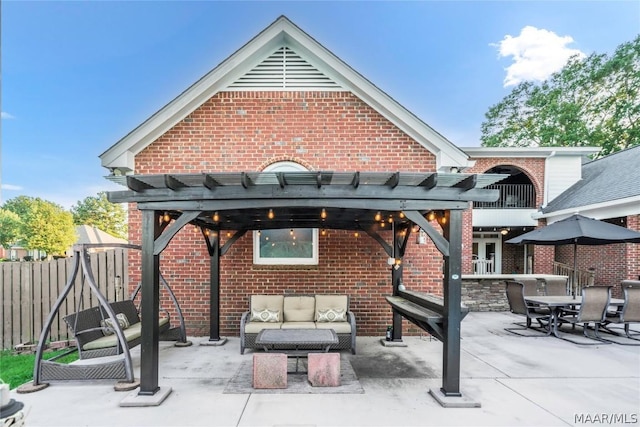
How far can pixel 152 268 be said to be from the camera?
14.4ft

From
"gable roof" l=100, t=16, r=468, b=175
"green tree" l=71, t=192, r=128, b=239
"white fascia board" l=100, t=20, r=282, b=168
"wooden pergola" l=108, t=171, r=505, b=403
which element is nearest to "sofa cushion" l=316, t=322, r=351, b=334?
"wooden pergola" l=108, t=171, r=505, b=403

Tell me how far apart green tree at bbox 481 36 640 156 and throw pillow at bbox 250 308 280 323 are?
2186 centimetres

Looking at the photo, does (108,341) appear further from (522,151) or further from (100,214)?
(100,214)

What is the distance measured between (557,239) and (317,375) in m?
6.23

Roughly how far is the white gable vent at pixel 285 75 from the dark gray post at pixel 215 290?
3.40 meters

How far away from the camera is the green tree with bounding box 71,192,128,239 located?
4562 centimetres

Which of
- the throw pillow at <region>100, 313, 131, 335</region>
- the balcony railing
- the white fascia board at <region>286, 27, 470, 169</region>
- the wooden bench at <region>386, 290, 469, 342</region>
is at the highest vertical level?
the white fascia board at <region>286, 27, 470, 169</region>

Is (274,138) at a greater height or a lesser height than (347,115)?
lesser

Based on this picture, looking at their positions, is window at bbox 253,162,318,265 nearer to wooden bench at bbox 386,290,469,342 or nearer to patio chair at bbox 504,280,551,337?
wooden bench at bbox 386,290,469,342

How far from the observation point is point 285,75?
7422 mm

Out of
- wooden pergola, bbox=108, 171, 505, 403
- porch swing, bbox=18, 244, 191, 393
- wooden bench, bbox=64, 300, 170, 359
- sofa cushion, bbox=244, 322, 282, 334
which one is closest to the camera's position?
wooden pergola, bbox=108, 171, 505, 403

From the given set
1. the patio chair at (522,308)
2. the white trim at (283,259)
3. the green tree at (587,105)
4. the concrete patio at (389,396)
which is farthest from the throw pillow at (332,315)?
the green tree at (587,105)

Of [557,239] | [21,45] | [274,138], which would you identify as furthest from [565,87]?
[21,45]

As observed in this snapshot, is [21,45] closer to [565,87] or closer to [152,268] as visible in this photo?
[152,268]
